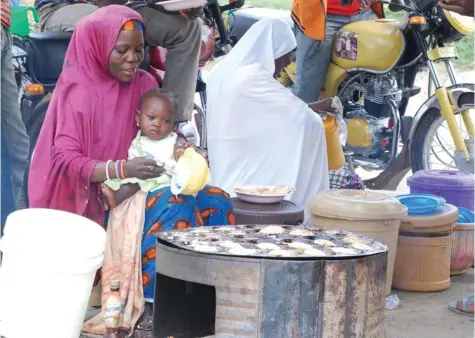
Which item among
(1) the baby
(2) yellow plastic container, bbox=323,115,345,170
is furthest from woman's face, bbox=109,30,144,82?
(2) yellow plastic container, bbox=323,115,345,170

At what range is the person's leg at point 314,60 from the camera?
22.5ft

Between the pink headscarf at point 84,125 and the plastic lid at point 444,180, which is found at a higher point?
the pink headscarf at point 84,125

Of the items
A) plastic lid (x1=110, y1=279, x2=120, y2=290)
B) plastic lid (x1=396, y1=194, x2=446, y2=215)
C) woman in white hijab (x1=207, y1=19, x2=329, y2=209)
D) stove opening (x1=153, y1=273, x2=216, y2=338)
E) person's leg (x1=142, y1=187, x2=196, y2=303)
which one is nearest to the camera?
stove opening (x1=153, y1=273, x2=216, y2=338)

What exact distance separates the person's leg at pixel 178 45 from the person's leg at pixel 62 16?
0.46 m

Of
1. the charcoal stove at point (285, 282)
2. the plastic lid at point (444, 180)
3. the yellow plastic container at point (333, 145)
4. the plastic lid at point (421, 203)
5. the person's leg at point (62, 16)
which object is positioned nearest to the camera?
the charcoal stove at point (285, 282)

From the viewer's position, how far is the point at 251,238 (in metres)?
3.65

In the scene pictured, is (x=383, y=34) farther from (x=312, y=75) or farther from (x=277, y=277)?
(x=277, y=277)

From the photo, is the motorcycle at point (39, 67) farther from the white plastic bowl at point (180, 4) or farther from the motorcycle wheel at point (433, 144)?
the motorcycle wheel at point (433, 144)

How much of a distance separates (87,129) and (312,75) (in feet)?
9.90

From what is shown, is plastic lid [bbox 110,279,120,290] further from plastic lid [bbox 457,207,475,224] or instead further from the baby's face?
plastic lid [bbox 457,207,475,224]

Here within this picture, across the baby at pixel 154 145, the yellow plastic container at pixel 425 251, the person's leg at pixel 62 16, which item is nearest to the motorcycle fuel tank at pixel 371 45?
the yellow plastic container at pixel 425 251

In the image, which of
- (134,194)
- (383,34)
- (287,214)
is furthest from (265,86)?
(383,34)

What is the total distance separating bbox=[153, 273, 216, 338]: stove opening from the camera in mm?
3805

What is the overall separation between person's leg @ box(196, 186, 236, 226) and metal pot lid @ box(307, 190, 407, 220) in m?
0.46
